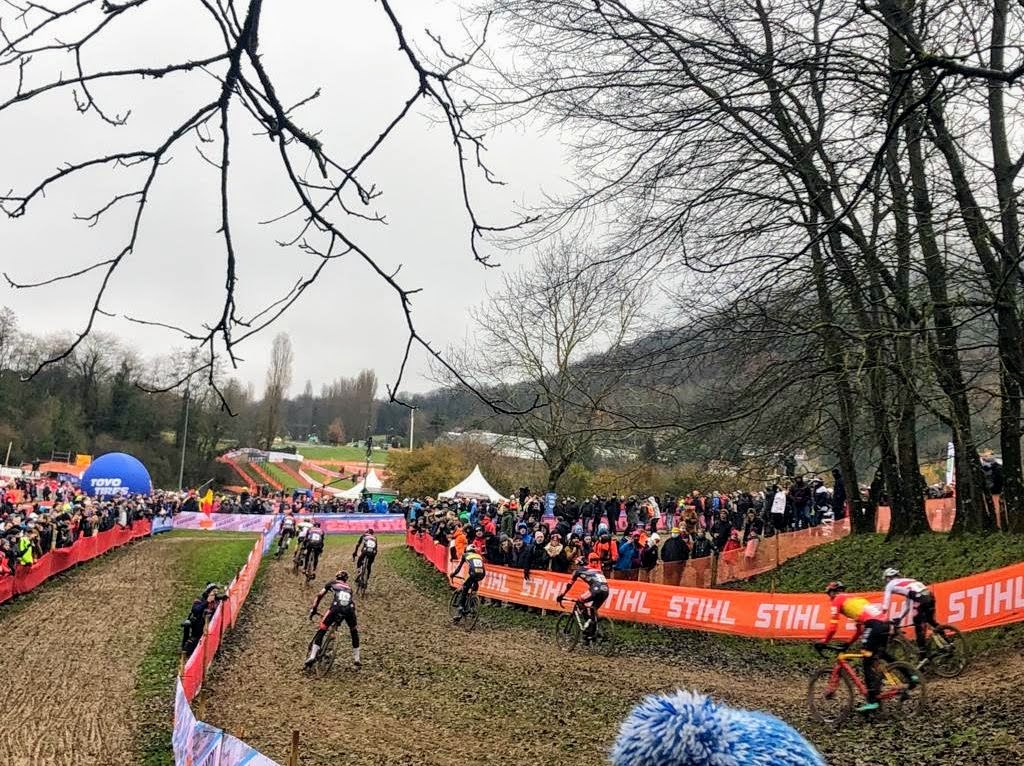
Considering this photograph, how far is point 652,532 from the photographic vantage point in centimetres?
2131

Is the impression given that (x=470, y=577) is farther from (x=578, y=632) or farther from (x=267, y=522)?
(x=267, y=522)

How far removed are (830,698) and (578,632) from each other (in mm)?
6520

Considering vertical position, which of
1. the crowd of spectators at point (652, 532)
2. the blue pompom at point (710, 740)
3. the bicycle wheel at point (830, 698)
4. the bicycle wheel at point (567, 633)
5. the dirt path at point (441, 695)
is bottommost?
the dirt path at point (441, 695)

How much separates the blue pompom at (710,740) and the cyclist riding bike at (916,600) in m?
10.6

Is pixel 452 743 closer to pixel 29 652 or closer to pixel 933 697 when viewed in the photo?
pixel 933 697

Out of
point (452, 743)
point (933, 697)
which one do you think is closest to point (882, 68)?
point (933, 697)

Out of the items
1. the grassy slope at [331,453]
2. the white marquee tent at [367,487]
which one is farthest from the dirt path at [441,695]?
the grassy slope at [331,453]

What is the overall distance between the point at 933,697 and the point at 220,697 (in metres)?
9.76

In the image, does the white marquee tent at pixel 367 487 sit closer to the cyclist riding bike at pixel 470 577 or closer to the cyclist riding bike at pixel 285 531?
the cyclist riding bike at pixel 285 531

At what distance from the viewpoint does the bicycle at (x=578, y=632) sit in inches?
660

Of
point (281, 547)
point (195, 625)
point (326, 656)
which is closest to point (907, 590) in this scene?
point (326, 656)

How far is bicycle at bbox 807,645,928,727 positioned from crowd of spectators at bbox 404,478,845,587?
5.18 metres

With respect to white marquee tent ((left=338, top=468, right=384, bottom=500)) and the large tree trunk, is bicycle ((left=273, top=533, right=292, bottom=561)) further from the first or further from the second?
white marquee tent ((left=338, top=468, right=384, bottom=500))

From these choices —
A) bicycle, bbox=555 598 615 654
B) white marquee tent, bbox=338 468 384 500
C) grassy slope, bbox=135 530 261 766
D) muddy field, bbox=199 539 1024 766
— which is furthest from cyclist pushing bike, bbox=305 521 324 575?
white marquee tent, bbox=338 468 384 500
